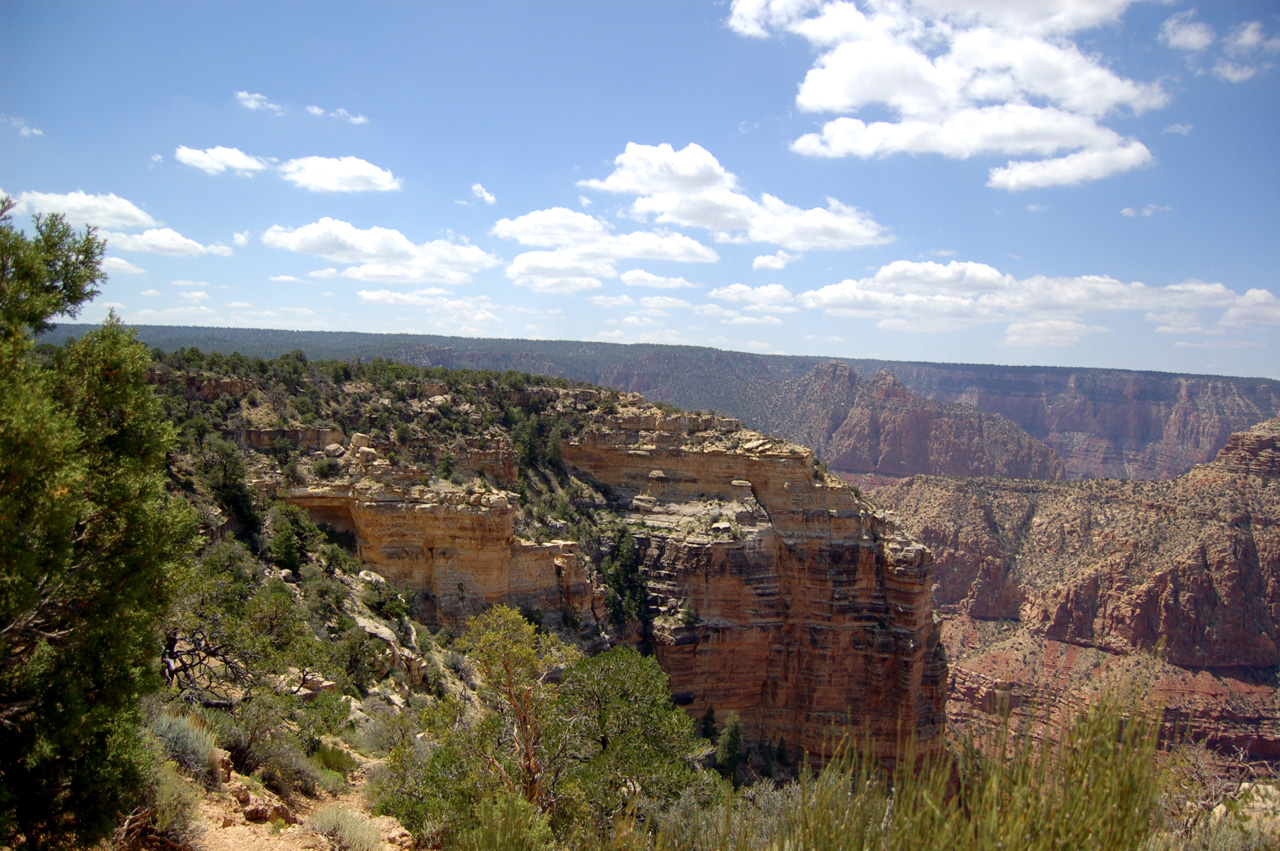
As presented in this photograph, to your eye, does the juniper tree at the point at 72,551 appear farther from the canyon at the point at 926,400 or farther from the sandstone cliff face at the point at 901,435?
the sandstone cliff face at the point at 901,435

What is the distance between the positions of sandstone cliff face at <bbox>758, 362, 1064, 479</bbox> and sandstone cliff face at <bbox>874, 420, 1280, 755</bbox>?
52.2 m

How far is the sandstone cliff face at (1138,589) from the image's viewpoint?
178 ft

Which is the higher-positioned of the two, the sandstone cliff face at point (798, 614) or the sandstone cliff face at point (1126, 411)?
the sandstone cliff face at point (1126, 411)

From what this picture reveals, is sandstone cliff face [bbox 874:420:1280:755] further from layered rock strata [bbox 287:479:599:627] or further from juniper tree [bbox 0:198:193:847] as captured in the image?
juniper tree [bbox 0:198:193:847]

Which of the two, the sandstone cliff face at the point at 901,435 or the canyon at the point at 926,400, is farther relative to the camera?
the canyon at the point at 926,400

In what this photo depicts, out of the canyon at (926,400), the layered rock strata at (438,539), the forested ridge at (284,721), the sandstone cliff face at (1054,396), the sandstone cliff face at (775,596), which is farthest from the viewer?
the sandstone cliff face at (1054,396)

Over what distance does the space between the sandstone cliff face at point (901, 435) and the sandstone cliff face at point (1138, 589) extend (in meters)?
52.2

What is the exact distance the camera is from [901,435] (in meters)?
130

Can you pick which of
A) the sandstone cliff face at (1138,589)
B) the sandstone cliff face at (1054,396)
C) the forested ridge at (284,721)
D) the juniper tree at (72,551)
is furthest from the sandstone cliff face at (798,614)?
the sandstone cliff face at (1054,396)

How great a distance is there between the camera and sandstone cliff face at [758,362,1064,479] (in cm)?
12481

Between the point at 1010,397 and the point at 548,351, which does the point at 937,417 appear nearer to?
the point at 1010,397

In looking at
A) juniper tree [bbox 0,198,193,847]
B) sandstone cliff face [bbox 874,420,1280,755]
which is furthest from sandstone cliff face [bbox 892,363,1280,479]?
juniper tree [bbox 0,198,193,847]

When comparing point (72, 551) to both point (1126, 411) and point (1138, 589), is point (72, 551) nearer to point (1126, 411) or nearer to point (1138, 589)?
point (1138, 589)

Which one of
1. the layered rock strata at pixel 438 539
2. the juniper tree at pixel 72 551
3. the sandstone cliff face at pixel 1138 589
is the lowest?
the sandstone cliff face at pixel 1138 589
